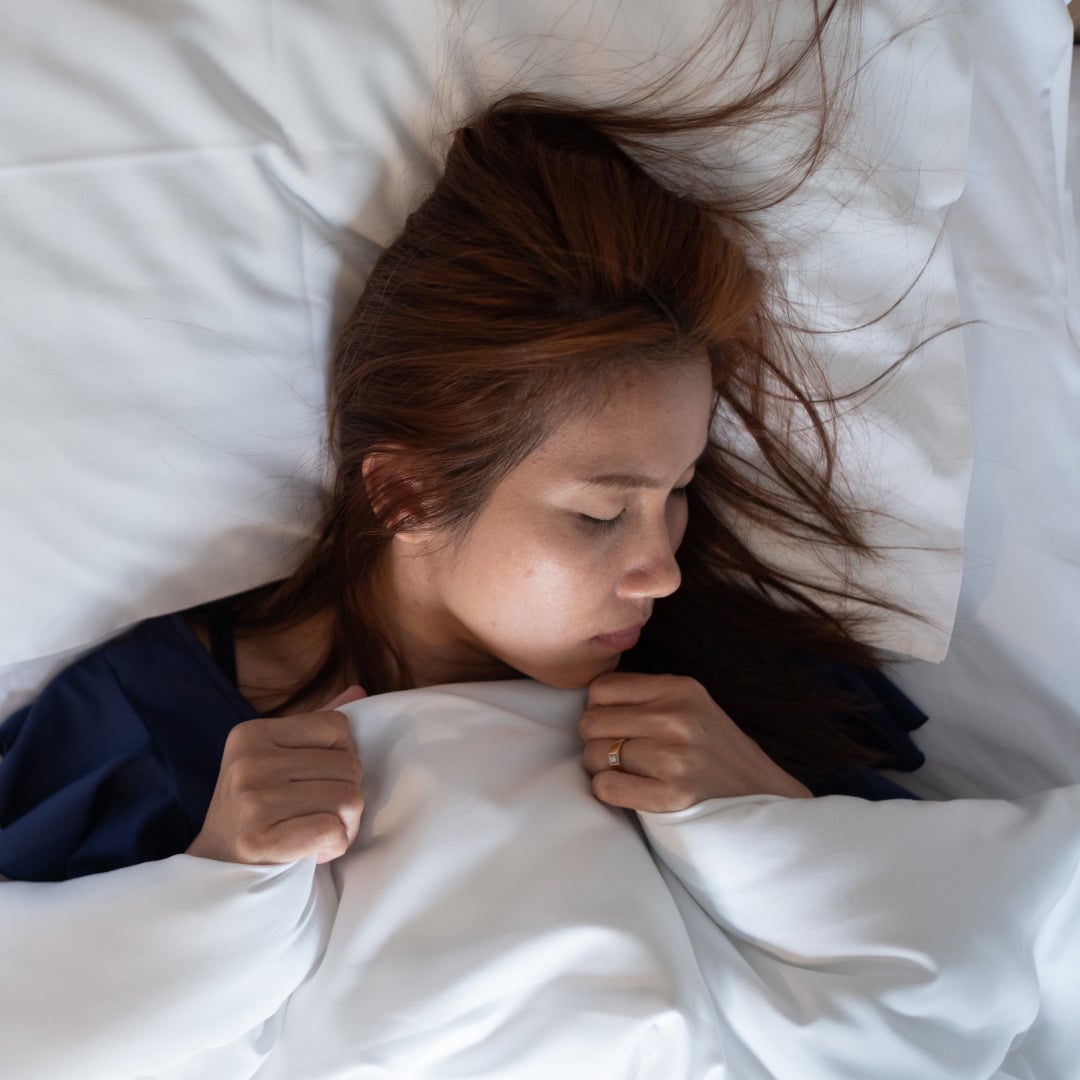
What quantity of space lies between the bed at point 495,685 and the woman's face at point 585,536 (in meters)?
0.11

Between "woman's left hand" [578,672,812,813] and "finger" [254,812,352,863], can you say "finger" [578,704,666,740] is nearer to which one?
"woman's left hand" [578,672,812,813]

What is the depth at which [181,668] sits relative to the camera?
1208mm

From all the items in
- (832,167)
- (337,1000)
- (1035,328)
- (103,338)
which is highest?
(832,167)

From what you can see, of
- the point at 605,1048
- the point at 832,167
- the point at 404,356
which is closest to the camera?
the point at 605,1048

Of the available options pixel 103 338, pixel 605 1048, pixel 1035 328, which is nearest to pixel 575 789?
pixel 605 1048

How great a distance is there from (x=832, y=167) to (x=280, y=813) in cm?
91

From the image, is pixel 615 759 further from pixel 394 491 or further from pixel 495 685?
pixel 394 491

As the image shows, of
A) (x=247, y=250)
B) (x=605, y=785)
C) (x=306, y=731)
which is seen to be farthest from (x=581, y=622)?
(x=247, y=250)

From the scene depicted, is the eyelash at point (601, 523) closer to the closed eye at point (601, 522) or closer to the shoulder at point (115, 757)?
the closed eye at point (601, 522)

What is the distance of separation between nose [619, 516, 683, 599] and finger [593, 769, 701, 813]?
0.64 feet

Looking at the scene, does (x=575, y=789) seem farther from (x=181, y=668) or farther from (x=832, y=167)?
(x=832, y=167)

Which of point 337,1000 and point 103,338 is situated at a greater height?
point 103,338

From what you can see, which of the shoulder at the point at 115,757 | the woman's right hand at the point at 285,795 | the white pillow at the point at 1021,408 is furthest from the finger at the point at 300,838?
the white pillow at the point at 1021,408

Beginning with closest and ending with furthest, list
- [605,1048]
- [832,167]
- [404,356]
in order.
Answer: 1. [605,1048]
2. [404,356]
3. [832,167]
